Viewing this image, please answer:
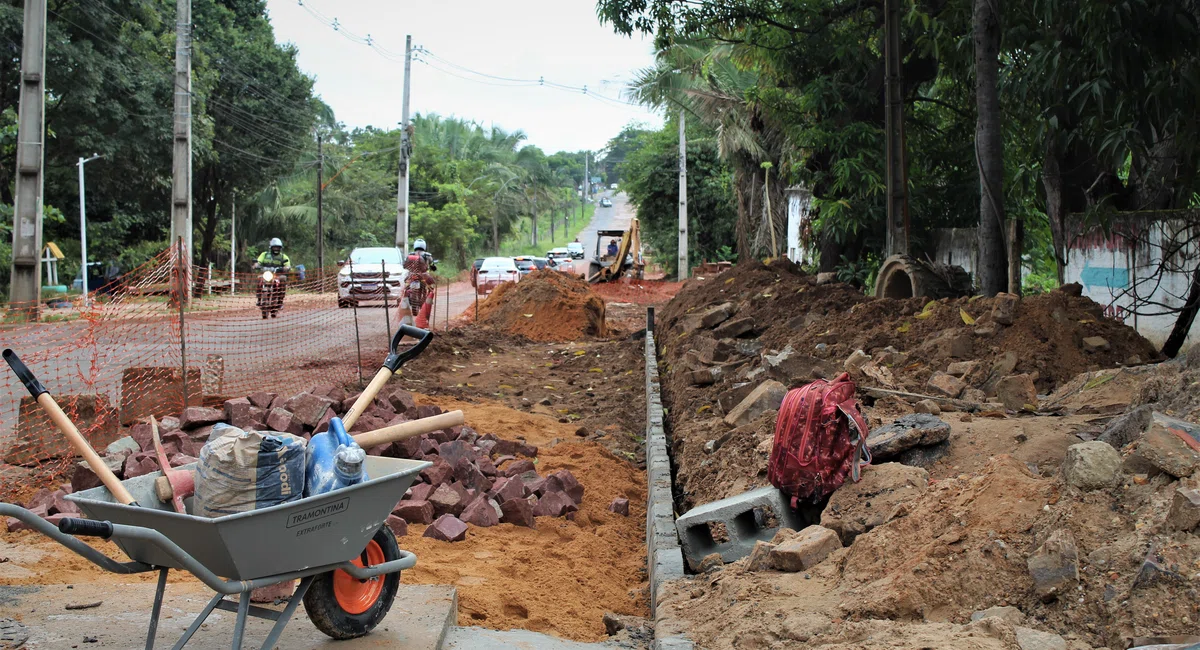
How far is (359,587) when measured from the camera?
446 centimetres

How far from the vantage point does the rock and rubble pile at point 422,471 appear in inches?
249

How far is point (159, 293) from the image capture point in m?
11.0

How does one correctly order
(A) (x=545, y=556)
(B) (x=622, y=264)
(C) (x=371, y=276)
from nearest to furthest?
(A) (x=545, y=556), (C) (x=371, y=276), (B) (x=622, y=264)

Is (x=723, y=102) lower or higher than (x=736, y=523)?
higher

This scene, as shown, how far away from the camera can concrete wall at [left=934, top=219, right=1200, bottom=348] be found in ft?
35.4

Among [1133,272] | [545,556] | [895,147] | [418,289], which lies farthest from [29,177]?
[1133,272]

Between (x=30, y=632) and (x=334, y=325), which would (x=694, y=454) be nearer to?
(x=30, y=632)

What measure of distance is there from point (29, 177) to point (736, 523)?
1561cm

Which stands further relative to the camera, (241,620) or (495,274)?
(495,274)

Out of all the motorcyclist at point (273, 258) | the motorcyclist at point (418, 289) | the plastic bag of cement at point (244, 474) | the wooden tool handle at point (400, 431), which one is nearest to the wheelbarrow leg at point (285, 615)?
the plastic bag of cement at point (244, 474)

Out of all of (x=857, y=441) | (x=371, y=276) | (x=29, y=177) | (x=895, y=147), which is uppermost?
(x=895, y=147)

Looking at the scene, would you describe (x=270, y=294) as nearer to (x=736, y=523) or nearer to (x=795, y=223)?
(x=736, y=523)

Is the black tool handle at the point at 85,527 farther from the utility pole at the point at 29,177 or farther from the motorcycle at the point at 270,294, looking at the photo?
the utility pole at the point at 29,177

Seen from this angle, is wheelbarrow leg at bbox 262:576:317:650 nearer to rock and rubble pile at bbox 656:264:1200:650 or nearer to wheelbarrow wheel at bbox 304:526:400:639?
wheelbarrow wheel at bbox 304:526:400:639
